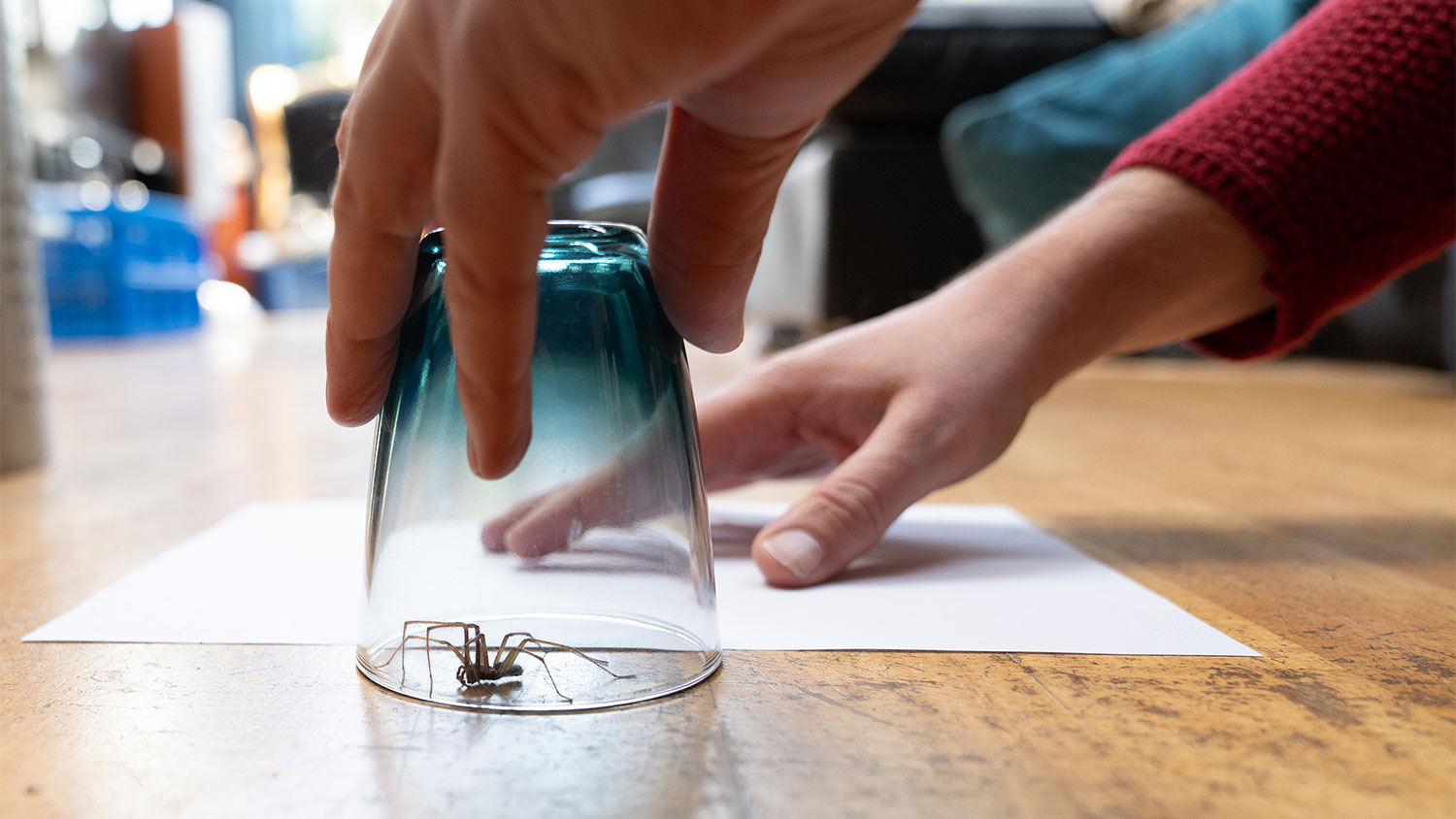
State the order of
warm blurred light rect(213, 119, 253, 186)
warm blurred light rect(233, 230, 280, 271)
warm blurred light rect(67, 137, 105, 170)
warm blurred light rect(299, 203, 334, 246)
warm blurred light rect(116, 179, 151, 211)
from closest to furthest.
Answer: warm blurred light rect(116, 179, 151, 211) < warm blurred light rect(67, 137, 105, 170) < warm blurred light rect(299, 203, 334, 246) < warm blurred light rect(233, 230, 280, 271) < warm blurred light rect(213, 119, 253, 186)

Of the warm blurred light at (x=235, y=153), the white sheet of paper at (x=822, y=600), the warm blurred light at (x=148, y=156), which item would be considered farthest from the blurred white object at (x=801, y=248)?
the warm blurred light at (x=235, y=153)

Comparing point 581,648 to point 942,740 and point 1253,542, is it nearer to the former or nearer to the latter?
point 942,740

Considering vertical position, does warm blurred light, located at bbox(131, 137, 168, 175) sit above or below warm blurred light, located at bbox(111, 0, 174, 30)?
below

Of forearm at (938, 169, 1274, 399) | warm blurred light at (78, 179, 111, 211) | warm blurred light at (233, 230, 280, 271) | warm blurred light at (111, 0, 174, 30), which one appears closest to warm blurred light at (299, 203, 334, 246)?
warm blurred light at (233, 230, 280, 271)

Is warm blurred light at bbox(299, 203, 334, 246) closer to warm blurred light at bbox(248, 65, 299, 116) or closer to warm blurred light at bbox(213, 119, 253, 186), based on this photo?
warm blurred light at bbox(213, 119, 253, 186)

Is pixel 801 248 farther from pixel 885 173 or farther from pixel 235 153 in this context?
pixel 235 153

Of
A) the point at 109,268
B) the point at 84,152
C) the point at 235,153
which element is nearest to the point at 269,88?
the point at 235,153
